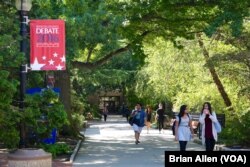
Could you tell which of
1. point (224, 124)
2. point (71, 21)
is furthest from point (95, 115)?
point (71, 21)

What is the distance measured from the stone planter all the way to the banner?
2006 millimetres

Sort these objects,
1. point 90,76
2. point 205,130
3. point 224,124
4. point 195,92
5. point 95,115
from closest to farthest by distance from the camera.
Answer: point 205,130, point 224,124, point 195,92, point 90,76, point 95,115

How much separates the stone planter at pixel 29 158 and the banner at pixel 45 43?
2006 millimetres

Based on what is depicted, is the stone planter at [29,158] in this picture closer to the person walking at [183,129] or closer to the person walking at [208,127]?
the person walking at [183,129]

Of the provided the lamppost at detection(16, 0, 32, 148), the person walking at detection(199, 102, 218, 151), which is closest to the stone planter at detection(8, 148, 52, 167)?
the lamppost at detection(16, 0, 32, 148)

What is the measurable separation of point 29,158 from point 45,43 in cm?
265

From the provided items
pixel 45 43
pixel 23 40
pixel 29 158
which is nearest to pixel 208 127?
pixel 45 43

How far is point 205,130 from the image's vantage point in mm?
12555

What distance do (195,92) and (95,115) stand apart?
29.4 m

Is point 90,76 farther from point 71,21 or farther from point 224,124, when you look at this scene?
point 71,21

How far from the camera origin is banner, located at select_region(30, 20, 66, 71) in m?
10.9

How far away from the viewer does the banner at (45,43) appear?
10.9 metres

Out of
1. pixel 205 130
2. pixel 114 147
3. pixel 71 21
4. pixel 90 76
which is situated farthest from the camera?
pixel 90 76

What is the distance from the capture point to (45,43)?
432 inches
